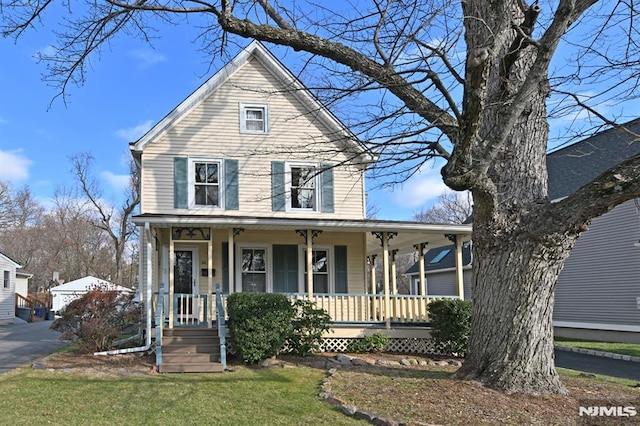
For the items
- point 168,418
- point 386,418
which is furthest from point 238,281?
point 386,418

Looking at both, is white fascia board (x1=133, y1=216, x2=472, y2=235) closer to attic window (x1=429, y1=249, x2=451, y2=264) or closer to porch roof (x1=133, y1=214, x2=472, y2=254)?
porch roof (x1=133, y1=214, x2=472, y2=254)

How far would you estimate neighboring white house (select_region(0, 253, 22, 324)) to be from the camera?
1033 inches

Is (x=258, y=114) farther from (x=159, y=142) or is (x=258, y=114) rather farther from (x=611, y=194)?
(x=611, y=194)

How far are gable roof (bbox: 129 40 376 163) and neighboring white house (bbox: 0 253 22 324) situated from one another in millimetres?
17533

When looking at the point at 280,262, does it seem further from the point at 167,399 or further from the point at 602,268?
the point at 602,268

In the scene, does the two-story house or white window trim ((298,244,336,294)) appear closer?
the two-story house

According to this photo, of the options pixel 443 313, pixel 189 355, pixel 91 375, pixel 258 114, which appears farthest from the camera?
pixel 258 114

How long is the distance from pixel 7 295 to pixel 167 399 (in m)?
23.9

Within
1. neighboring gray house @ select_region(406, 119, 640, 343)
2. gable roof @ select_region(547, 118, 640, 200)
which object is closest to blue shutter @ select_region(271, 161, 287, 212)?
neighboring gray house @ select_region(406, 119, 640, 343)

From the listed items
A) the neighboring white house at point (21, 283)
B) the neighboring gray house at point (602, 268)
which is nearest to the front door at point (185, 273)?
the neighboring gray house at point (602, 268)

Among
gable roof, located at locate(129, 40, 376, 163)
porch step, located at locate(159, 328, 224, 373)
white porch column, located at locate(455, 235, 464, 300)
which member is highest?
gable roof, located at locate(129, 40, 376, 163)

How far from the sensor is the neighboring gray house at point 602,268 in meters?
16.3

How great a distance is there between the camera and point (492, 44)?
674cm

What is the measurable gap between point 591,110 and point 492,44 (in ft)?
7.05
